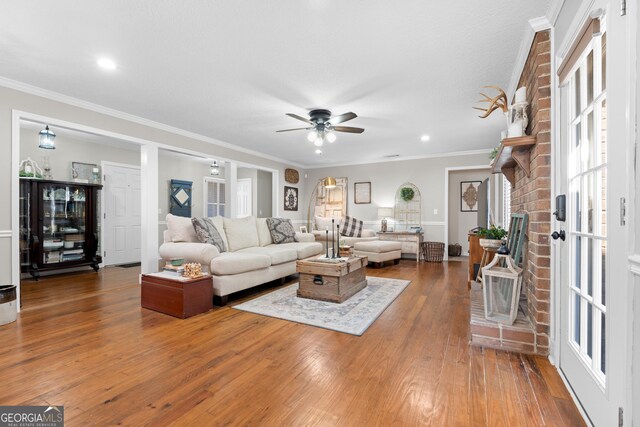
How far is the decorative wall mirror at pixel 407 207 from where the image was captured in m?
6.80

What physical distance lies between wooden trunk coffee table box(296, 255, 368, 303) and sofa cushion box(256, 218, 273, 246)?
1.44m

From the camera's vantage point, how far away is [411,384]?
1.72 metres

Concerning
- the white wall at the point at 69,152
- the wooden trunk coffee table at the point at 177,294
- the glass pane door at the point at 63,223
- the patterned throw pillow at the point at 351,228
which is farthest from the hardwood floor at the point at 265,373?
the patterned throw pillow at the point at 351,228

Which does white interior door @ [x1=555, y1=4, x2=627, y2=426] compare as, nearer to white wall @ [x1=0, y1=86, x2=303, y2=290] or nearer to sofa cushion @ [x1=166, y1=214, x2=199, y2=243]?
sofa cushion @ [x1=166, y1=214, x2=199, y2=243]

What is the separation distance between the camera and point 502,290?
2.23 m

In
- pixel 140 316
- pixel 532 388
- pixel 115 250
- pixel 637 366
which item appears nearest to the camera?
pixel 637 366

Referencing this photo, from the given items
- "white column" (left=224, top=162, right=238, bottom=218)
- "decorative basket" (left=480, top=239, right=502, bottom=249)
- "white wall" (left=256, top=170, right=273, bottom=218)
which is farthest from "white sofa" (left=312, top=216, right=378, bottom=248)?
"decorative basket" (left=480, top=239, right=502, bottom=249)

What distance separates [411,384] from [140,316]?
257 cm

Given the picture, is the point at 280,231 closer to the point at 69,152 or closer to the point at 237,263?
the point at 237,263

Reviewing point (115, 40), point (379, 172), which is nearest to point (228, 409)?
point (115, 40)

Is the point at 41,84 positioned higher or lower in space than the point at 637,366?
higher

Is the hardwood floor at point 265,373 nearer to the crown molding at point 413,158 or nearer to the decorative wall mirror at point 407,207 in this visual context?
the decorative wall mirror at point 407,207

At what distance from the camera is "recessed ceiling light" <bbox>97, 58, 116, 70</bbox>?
264cm

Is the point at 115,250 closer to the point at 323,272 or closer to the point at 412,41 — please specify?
the point at 323,272
